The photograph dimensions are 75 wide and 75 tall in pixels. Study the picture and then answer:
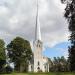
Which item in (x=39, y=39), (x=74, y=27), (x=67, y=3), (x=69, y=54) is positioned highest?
(x=39, y=39)

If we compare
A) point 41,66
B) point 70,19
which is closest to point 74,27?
point 70,19

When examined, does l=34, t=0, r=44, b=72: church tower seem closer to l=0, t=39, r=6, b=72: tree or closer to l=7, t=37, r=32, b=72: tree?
l=7, t=37, r=32, b=72: tree

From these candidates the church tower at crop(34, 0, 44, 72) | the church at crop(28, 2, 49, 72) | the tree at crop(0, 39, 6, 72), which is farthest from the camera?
the church tower at crop(34, 0, 44, 72)

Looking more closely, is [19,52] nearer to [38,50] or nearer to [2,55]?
[2,55]

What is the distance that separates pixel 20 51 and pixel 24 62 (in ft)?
13.9

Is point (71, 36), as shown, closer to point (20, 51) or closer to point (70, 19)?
point (70, 19)

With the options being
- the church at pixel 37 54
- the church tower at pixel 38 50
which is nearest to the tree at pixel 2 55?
the church at pixel 37 54

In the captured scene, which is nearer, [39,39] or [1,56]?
[1,56]

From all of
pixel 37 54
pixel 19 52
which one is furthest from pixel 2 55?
pixel 37 54

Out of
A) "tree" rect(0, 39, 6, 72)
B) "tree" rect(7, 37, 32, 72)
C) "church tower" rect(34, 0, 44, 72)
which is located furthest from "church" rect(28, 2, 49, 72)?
"tree" rect(0, 39, 6, 72)

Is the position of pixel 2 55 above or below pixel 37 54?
below

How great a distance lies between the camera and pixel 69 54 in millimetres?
45562

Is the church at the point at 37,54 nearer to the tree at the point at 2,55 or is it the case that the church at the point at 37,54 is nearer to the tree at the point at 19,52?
the tree at the point at 19,52

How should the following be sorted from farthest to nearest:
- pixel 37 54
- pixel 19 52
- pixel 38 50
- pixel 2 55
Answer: pixel 38 50 → pixel 37 54 → pixel 19 52 → pixel 2 55
